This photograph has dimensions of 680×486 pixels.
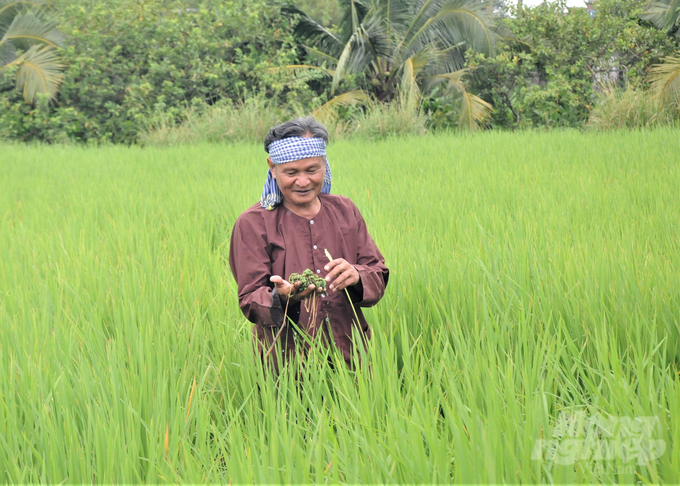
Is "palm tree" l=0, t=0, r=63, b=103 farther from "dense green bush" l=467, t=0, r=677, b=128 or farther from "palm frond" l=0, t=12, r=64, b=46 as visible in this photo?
"dense green bush" l=467, t=0, r=677, b=128

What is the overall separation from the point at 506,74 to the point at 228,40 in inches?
207

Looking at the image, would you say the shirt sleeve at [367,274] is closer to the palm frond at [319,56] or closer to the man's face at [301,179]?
the man's face at [301,179]

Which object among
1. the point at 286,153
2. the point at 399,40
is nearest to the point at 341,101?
the point at 399,40

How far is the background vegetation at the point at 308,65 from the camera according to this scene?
1094 centimetres

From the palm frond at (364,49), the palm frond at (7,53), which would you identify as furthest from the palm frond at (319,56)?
the palm frond at (7,53)

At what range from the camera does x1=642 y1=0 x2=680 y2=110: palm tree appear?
8.41m

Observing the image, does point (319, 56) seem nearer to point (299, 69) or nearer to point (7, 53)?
point (299, 69)

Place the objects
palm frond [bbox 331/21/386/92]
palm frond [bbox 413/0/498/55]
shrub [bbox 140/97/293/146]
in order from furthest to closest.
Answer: palm frond [bbox 413/0/498/55]
palm frond [bbox 331/21/386/92]
shrub [bbox 140/97/293/146]

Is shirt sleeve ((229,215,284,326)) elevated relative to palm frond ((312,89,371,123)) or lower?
lower

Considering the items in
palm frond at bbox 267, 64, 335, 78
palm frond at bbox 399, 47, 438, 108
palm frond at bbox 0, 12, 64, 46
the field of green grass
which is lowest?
the field of green grass

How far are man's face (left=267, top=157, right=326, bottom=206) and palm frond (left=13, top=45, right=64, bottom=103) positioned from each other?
10.9m

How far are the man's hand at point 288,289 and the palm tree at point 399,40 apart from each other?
9454 millimetres

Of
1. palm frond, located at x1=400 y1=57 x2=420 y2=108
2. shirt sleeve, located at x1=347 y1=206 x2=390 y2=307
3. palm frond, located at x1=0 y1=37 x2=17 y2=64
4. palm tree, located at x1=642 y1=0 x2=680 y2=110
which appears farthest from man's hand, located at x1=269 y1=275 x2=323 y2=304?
palm frond, located at x1=0 y1=37 x2=17 y2=64

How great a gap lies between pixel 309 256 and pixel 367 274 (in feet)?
0.54
